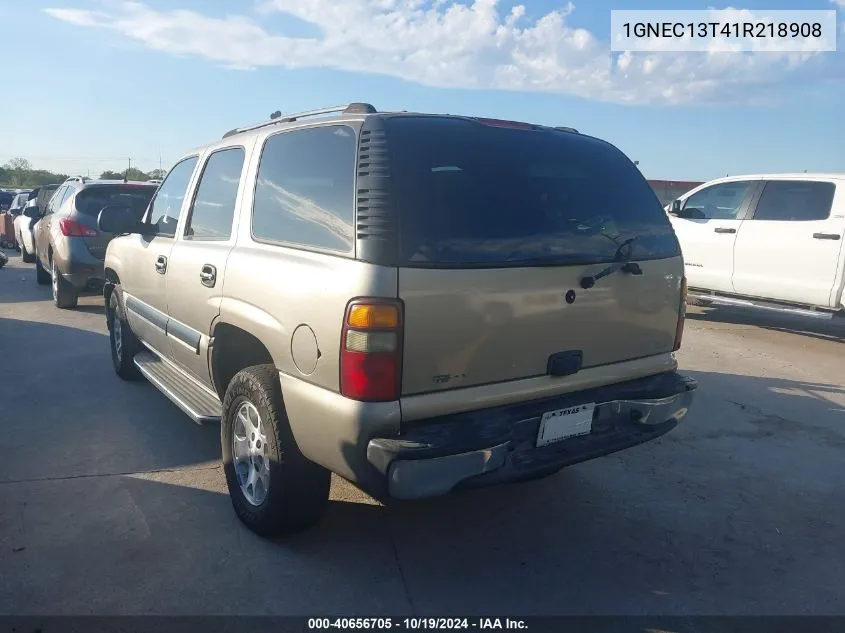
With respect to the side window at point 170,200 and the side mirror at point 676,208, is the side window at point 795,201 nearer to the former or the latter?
the side mirror at point 676,208

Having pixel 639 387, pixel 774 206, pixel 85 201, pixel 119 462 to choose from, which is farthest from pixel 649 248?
pixel 85 201

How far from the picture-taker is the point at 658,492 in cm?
406

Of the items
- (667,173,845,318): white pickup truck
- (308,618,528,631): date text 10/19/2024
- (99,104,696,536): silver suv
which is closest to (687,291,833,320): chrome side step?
(667,173,845,318): white pickup truck

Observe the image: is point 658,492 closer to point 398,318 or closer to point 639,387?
point 639,387

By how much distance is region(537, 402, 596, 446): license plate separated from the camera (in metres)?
3.03

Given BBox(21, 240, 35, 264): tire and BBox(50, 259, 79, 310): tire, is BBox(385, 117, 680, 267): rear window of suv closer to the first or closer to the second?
BBox(50, 259, 79, 310): tire

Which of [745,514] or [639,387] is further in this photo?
[745,514]

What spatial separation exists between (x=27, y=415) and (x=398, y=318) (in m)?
3.71

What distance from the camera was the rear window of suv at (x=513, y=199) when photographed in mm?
2820

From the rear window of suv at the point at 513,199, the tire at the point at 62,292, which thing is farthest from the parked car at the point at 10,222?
the rear window of suv at the point at 513,199

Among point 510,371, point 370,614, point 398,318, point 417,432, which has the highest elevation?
point 398,318

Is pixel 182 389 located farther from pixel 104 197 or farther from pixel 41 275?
pixel 41 275

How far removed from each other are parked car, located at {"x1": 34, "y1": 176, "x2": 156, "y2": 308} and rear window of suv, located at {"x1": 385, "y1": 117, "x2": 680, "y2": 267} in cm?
632

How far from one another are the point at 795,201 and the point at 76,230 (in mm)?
8769
